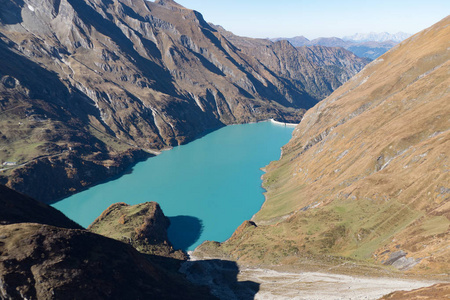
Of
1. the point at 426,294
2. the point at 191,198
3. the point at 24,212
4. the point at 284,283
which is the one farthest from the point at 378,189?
the point at 24,212

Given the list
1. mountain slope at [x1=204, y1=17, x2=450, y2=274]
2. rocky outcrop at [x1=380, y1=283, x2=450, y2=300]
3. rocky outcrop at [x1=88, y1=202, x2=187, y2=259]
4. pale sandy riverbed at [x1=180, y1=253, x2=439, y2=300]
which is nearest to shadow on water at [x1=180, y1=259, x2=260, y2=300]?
pale sandy riverbed at [x1=180, y1=253, x2=439, y2=300]

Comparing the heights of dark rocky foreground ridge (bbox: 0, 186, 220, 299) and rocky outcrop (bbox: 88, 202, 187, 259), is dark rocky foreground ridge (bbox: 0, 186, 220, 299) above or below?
below

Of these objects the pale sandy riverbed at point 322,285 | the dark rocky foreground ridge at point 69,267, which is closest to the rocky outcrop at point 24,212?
the dark rocky foreground ridge at point 69,267

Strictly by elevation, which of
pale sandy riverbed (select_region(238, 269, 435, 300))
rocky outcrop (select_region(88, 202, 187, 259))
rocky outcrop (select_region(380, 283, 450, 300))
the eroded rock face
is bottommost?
rocky outcrop (select_region(380, 283, 450, 300))

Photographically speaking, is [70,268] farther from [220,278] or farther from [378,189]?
[378,189]

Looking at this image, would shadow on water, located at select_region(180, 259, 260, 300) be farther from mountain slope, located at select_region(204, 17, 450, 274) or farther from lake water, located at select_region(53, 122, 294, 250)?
lake water, located at select_region(53, 122, 294, 250)

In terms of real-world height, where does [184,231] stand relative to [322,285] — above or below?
above

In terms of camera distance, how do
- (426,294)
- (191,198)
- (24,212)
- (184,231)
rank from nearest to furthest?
(426,294), (24,212), (184,231), (191,198)
